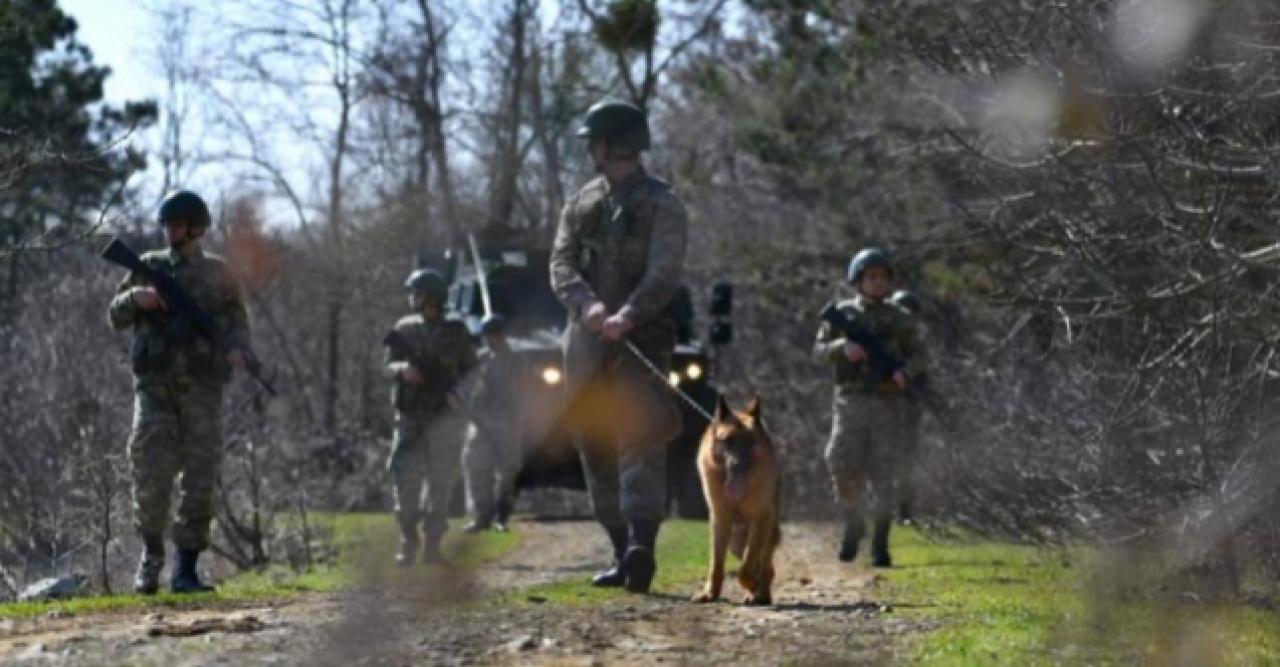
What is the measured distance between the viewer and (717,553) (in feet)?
39.3

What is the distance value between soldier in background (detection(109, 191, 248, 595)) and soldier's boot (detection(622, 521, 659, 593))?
7.62ft

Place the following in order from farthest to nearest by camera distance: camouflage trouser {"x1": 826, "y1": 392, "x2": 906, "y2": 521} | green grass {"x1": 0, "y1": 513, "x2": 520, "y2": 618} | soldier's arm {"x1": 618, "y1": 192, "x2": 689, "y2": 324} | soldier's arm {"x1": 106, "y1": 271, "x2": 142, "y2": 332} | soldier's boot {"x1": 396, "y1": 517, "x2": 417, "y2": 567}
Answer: soldier's boot {"x1": 396, "y1": 517, "x2": 417, "y2": 567} < camouflage trouser {"x1": 826, "y1": 392, "x2": 906, "y2": 521} < soldier's arm {"x1": 106, "y1": 271, "x2": 142, "y2": 332} < soldier's arm {"x1": 618, "y1": 192, "x2": 689, "y2": 324} < green grass {"x1": 0, "y1": 513, "x2": 520, "y2": 618}

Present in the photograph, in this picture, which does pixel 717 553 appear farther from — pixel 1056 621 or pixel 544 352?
pixel 544 352

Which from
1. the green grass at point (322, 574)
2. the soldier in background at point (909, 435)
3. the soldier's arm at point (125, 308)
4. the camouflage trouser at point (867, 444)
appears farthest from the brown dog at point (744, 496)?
the soldier in background at point (909, 435)

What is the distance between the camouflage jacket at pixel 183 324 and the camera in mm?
12836

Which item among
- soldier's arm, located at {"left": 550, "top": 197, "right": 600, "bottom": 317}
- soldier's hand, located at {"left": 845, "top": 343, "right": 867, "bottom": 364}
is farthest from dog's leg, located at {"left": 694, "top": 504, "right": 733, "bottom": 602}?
soldier's hand, located at {"left": 845, "top": 343, "right": 867, "bottom": 364}

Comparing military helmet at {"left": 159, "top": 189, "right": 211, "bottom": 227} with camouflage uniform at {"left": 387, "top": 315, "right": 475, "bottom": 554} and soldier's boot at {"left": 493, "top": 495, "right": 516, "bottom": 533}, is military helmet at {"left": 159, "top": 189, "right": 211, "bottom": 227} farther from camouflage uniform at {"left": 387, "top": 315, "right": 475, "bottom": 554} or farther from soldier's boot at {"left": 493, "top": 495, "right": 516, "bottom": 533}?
soldier's boot at {"left": 493, "top": 495, "right": 516, "bottom": 533}

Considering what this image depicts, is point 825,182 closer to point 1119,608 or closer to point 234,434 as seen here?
point 234,434

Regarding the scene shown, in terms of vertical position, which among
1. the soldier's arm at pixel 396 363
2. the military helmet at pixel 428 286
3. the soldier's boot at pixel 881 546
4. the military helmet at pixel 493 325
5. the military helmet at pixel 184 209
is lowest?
the soldier's boot at pixel 881 546

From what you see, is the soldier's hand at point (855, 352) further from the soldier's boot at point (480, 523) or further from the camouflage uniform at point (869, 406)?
the soldier's boot at point (480, 523)

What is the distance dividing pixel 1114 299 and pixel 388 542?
9.01 metres

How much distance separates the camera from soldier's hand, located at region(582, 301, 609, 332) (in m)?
12.0

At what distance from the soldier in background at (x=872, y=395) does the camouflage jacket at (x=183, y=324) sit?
508 centimetres

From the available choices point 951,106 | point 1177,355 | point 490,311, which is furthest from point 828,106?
point 1177,355
